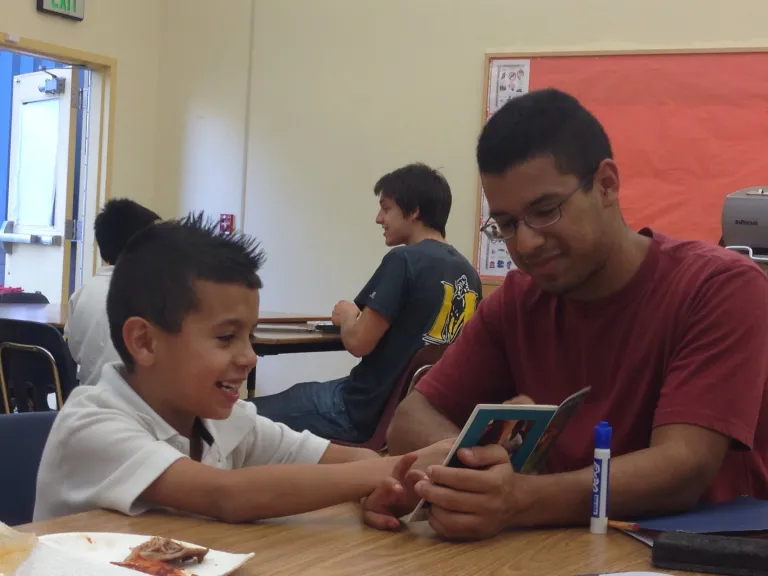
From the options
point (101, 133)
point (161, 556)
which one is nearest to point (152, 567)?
point (161, 556)

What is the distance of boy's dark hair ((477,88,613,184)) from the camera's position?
1.37 metres

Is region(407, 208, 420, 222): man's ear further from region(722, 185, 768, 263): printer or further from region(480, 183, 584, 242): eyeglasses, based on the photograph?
region(480, 183, 584, 242): eyeglasses

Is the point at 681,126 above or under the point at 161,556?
above

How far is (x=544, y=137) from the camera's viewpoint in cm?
137

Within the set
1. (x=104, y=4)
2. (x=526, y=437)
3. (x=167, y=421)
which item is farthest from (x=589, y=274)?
(x=104, y=4)

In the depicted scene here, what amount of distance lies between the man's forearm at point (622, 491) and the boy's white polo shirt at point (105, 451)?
47 cm

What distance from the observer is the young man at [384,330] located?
9.99 ft

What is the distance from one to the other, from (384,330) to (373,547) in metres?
2.04

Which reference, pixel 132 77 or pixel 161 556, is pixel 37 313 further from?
pixel 161 556

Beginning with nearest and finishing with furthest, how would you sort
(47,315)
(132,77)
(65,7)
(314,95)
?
(47,315)
(314,95)
(65,7)
(132,77)

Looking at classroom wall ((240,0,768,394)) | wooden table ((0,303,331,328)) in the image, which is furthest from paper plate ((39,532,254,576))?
classroom wall ((240,0,768,394))

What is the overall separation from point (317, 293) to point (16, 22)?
2477mm

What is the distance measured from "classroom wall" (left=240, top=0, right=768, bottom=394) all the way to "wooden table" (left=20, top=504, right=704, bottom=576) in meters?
3.74

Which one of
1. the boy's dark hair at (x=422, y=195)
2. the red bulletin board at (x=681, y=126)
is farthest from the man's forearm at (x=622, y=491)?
the red bulletin board at (x=681, y=126)
